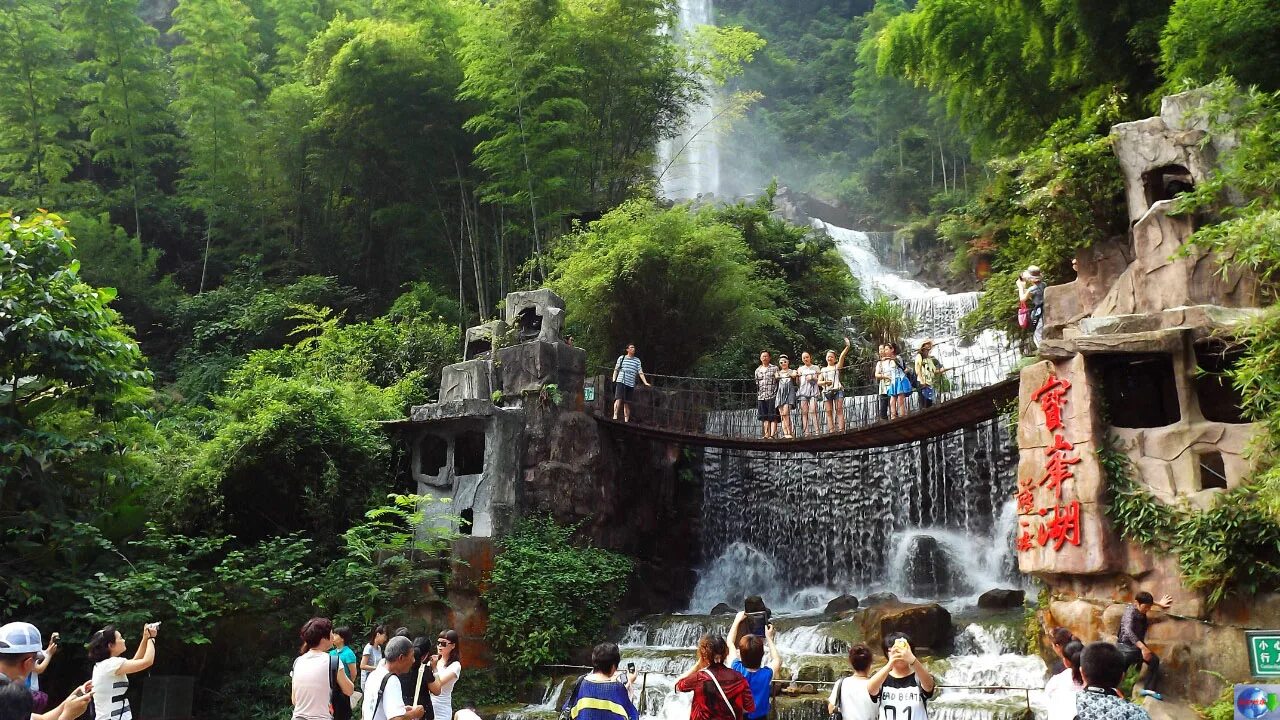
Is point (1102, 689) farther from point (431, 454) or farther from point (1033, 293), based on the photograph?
point (431, 454)

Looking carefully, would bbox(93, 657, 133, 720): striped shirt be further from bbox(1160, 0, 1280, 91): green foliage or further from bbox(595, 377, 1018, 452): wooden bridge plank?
bbox(1160, 0, 1280, 91): green foliage

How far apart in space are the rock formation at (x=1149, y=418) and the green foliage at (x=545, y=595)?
17.8 ft

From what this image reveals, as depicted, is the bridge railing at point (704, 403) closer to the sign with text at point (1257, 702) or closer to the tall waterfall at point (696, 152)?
the sign with text at point (1257, 702)

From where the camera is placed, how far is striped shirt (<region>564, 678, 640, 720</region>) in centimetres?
423

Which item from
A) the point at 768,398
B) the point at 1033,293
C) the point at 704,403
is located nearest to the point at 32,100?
the point at 704,403

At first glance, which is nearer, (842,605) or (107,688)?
(107,688)

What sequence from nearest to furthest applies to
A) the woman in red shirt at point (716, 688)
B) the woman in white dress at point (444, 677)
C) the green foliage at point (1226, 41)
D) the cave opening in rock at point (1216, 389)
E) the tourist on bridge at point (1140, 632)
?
the woman in red shirt at point (716, 688)
the woman in white dress at point (444, 677)
the tourist on bridge at point (1140, 632)
the cave opening in rock at point (1216, 389)
the green foliage at point (1226, 41)

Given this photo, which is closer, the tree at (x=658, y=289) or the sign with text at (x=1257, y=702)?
the sign with text at (x=1257, y=702)

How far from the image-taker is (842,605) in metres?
12.8

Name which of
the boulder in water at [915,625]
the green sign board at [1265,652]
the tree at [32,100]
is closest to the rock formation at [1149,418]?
the boulder in water at [915,625]

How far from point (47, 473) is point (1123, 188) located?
1167 cm

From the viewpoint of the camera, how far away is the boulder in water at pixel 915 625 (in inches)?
413

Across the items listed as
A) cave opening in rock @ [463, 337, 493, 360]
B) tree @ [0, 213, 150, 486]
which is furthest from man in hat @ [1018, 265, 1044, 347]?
tree @ [0, 213, 150, 486]

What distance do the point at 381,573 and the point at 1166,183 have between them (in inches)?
383
